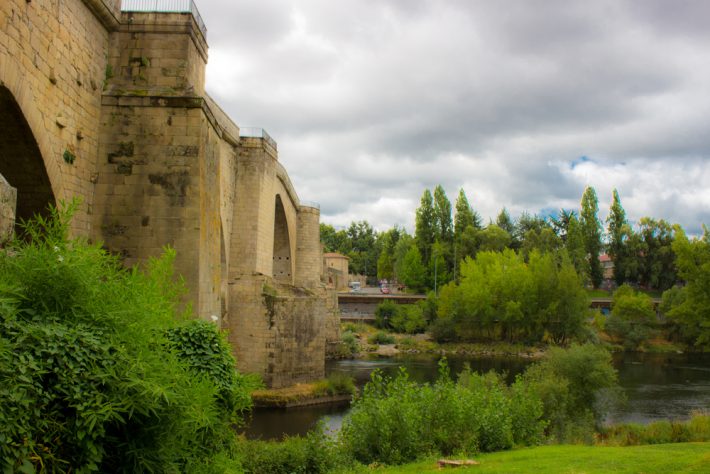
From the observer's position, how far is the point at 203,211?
825cm

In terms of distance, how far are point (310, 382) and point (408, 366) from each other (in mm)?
12218

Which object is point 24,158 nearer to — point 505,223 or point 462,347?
point 462,347

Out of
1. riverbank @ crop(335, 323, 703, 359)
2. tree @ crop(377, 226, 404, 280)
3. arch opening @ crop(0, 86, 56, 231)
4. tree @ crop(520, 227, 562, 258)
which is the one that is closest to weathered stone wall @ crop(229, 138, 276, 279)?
arch opening @ crop(0, 86, 56, 231)

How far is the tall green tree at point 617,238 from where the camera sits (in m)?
56.8

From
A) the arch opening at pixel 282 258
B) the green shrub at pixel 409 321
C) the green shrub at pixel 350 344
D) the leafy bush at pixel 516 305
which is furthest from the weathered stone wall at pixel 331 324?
the green shrub at pixel 409 321

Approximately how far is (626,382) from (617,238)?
33.5 metres

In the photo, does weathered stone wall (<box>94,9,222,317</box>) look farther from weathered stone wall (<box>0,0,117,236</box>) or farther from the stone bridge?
weathered stone wall (<box>0,0,117,236</box>)

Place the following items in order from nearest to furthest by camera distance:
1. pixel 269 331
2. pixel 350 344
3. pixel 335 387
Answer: pixel 269 331 → pixel 335 387 → pixel 350 344

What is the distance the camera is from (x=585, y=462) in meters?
9.74

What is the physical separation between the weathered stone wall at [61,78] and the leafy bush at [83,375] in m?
3.39

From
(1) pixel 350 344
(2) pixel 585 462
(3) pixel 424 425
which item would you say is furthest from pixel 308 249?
(2) pixel 585 462

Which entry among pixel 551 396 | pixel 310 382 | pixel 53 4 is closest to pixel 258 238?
pixel 310 382

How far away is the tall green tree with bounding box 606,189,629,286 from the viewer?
56781 mm

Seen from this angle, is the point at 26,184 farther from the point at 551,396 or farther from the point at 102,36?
the point at 551,396
